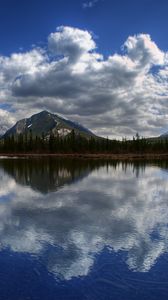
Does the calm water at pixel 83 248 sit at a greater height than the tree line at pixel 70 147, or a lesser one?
lesser

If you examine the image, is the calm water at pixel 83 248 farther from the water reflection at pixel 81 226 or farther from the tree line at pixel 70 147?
the tree line at pixel 70 147

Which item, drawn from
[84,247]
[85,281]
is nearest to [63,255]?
[84,247]

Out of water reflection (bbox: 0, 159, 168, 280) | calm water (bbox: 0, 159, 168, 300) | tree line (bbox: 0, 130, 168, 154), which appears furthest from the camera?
tree line (bbox: 0, 130, 168, 154)

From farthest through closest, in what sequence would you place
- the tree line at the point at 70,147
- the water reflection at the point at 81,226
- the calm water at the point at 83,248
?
the tree line at the point at 70,147 → the water reflection at the point at 81,226 → the calm water at the point at 83,248

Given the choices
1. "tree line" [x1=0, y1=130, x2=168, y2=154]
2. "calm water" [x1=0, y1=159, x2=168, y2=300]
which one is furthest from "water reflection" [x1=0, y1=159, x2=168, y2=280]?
"tree line" [x1=0, y1=130, x2=168, y2=154]

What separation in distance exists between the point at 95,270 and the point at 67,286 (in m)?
1.84

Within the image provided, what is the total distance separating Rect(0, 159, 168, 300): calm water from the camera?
11492 mm

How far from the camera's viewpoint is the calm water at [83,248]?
11.5 metres

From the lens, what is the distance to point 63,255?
14828 millimetres

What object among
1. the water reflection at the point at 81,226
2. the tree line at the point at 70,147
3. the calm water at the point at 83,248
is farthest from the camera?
the tree line at the point at 70,147

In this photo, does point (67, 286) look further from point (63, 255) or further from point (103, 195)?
point (103, 195)

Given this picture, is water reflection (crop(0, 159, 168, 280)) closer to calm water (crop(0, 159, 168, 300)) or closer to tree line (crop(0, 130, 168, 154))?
calm water (crop(0, 159, 168, 300))

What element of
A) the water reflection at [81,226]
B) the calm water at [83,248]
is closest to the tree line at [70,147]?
the water reflection at [81,226]

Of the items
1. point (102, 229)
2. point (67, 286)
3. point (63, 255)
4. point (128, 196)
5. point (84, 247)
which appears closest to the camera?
point (67, 286)
